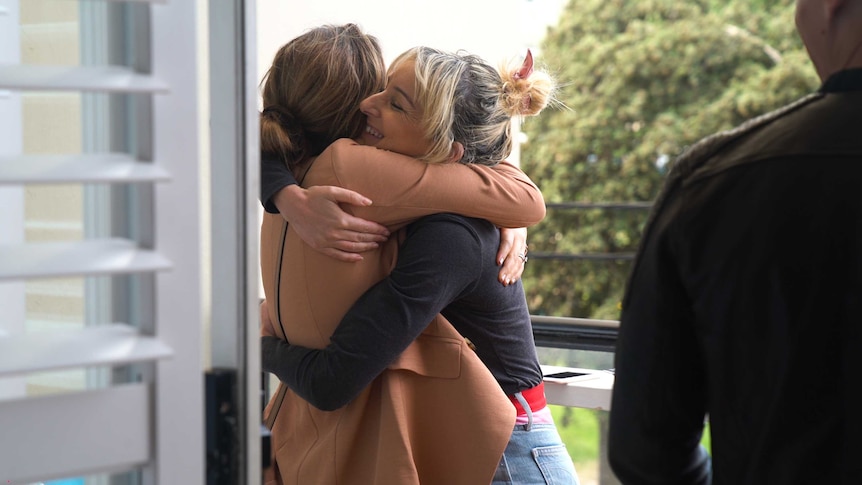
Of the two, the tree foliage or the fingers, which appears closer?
the fingers

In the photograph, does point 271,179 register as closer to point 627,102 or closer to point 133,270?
point 133,270

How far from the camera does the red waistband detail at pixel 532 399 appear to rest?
5.55ft

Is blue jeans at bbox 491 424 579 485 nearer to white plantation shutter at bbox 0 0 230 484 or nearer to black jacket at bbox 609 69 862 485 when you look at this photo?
black jacket at bbox 609 69 862 485

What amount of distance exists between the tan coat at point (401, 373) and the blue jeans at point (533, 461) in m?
0.06

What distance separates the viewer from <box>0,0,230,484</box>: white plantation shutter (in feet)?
2.82

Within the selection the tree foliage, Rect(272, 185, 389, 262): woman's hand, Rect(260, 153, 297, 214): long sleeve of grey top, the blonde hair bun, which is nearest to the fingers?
Rect(272, 185, 389, 262): woman's hand

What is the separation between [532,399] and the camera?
5.63 feet

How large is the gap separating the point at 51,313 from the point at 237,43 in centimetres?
34

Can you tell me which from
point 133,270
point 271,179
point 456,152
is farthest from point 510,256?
point 133,270

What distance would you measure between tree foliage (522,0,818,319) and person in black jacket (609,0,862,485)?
9547 millimetres

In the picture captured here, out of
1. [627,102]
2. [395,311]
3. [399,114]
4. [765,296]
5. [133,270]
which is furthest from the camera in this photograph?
[627,102]

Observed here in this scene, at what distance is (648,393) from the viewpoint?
3.67 feet

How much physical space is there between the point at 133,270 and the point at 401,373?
30.3 inches

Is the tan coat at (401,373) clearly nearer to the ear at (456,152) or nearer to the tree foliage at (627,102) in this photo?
the ear at (456,152)
